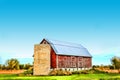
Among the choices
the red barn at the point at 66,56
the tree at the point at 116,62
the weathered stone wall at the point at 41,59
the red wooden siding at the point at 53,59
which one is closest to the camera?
the weathered stone wall at the point at 41,59

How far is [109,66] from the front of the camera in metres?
90.0

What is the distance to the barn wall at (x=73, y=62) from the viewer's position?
64750 millimetres

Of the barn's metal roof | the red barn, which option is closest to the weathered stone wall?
the red barn

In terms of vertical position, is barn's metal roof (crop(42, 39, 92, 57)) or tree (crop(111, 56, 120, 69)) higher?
barn's metal roof (crop(42, 39, 92, 57))

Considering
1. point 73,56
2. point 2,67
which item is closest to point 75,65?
point 73,56

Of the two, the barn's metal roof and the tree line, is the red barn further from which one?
the tree line

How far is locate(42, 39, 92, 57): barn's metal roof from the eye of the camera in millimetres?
64287

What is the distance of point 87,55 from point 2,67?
86.7 feet

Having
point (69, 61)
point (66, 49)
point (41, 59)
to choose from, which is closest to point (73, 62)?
point (69, 61)

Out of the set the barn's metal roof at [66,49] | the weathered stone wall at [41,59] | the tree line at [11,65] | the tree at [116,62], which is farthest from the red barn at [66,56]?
the tree line at [11,65]

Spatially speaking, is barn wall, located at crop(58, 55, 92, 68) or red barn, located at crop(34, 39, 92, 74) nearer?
red barn, located at crop(34, 39, 92, 74)

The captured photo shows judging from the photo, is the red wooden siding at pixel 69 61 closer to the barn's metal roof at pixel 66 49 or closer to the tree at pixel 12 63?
the barn's metal roof at pixel 66 49

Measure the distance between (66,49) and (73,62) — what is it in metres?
3.92

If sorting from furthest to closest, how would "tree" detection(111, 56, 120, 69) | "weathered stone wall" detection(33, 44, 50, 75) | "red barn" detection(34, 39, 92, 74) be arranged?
1. "tree" detection(111, 56, 120, 69)
2. "red barn" detection(34, 39, 92, 74)
3. "weathered stone wall" detection(33, 44, 50, 75)
